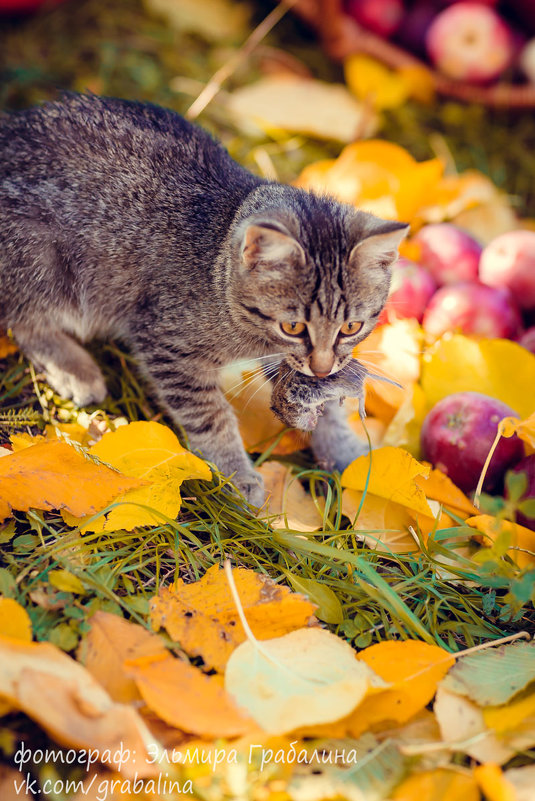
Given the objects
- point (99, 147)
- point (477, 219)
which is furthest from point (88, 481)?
point (477, 219)

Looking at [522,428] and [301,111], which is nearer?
[522,428]

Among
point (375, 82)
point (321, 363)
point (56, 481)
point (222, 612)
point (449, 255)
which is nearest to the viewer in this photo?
point (222, 612)

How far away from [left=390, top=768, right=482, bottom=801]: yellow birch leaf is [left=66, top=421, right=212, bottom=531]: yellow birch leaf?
84 cm

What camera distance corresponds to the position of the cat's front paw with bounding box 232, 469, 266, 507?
2.06m

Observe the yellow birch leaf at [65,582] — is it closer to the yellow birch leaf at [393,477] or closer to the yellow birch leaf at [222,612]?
the yellow birch leaf at [222,612]

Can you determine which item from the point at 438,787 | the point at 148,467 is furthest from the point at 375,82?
the point at 438,787

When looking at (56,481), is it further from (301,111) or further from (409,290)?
(301,111)

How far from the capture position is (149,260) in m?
2.15

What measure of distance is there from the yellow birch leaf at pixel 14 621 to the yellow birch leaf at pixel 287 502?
732mm

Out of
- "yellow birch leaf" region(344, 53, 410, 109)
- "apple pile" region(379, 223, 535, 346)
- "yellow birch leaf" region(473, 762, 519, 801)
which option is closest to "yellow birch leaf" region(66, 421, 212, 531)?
"yellow birch leaf" region(473, 762, 519, 801)

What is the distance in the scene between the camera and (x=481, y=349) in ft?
7.49

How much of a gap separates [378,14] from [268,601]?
3322mm

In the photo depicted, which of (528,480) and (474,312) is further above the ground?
(474,312)

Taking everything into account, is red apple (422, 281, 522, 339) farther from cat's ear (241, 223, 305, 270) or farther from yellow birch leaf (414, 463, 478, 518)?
cat's ear (241, 223, 305, 270)
